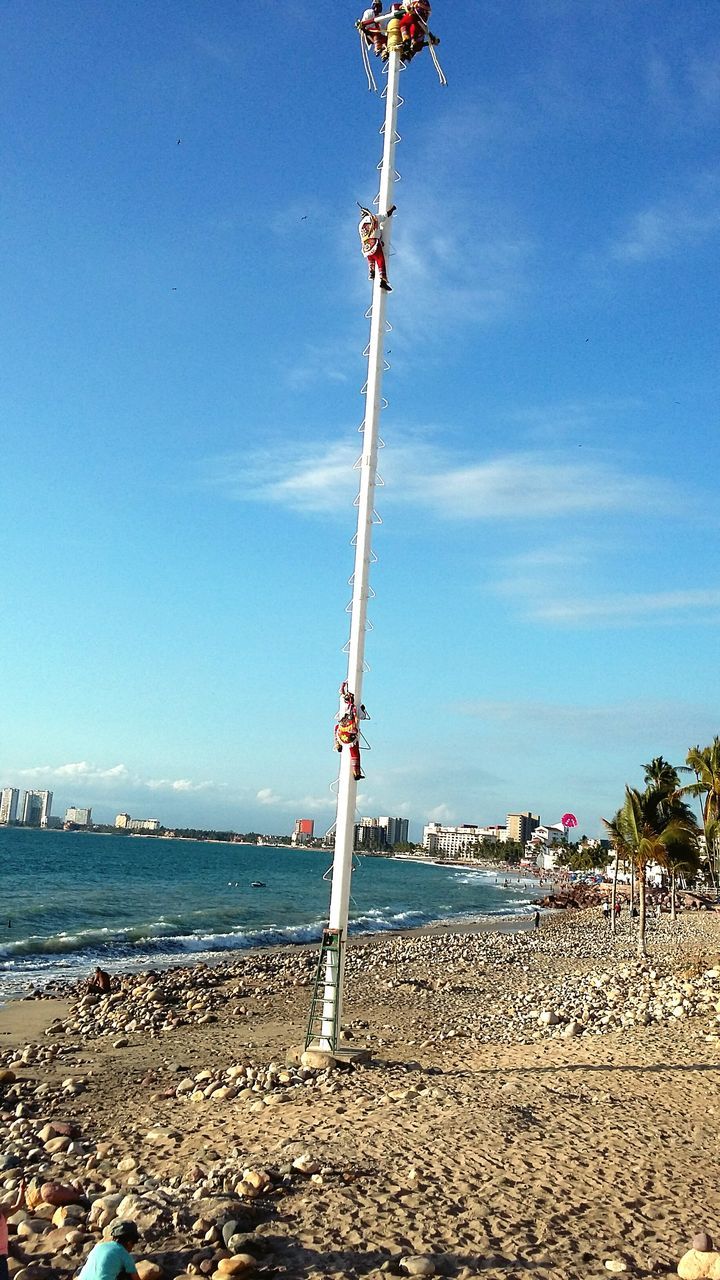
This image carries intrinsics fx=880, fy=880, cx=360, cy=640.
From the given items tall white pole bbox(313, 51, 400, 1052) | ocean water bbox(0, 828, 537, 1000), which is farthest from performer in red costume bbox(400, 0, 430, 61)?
ocean water bbox(0, 828, 537, 1000)

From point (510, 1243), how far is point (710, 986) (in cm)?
1498

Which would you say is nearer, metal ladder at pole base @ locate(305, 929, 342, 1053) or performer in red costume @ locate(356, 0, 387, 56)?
metal ladder at pole base @ locate(305, 929, 342, 1053)

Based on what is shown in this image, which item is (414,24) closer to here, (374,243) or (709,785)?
(374,243)

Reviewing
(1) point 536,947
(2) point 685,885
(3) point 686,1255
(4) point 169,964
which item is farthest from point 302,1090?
(2) point 685,885

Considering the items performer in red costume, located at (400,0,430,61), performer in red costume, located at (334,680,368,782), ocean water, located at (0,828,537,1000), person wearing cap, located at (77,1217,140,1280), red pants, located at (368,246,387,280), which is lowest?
ocean water, located at (0,828,537,1000)

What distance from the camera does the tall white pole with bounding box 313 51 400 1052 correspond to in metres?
13.5

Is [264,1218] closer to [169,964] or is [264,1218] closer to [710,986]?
[710,986]

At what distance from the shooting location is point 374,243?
14.7 metres

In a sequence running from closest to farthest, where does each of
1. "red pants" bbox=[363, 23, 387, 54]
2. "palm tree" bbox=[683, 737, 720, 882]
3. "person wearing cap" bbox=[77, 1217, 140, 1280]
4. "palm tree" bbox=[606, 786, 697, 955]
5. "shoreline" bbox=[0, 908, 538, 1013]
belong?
"person wearing cap" bbox=[77, 1217, 140, 1280] < "red pants" bbox=[363, 23, 387, 54] < "shoreline" bbox=[0, 908, 538, 1013] < "palm tree" bbox=[606, 786, 697, 955] < "palm tree" bbox=[683, 737, 720, 882]

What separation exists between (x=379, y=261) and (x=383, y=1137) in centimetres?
1292

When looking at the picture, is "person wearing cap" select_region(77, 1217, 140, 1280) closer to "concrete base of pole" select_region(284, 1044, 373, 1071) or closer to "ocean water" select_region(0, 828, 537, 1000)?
"concrete base of pole" select_region(284, 1044, 373, 1071)

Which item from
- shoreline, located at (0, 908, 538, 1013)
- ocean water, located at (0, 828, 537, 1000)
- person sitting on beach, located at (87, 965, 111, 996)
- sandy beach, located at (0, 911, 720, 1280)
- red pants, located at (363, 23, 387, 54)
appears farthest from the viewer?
ocean water, located at (0, 828, 537, 1000)

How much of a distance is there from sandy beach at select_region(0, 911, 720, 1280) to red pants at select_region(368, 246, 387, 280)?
41.3 ft

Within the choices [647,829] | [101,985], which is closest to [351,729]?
[101,985]
